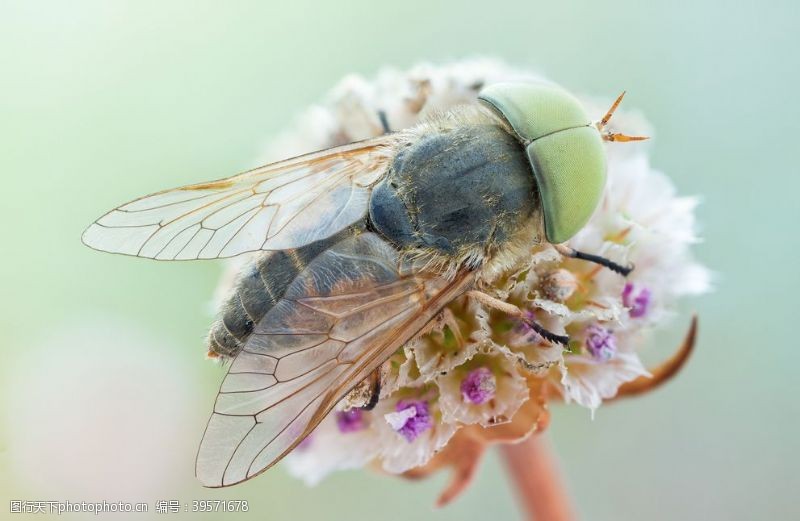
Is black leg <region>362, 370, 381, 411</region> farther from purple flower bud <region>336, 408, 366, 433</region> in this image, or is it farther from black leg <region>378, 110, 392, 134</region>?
black leg <region>378, 110, 392, 134</region>

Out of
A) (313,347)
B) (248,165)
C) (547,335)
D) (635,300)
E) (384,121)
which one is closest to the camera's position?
(313,347)

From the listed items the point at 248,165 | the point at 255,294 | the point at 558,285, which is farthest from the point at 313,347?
the point at 248,165

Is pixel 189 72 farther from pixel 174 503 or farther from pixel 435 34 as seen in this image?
pixel 174 503

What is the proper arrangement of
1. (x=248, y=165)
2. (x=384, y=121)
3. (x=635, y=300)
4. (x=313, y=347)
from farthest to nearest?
(x=248, y=165), (x=384, y=121), (x=635, y=300), (x=313, y=347)

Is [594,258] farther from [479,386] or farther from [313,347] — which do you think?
[313,347]

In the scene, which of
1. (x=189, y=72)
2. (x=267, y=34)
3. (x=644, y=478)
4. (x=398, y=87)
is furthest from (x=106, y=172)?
(x=644, y=478)

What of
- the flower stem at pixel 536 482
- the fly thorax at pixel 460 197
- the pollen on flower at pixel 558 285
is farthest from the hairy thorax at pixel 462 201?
the flower stem at pixel 536 482

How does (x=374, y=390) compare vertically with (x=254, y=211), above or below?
below

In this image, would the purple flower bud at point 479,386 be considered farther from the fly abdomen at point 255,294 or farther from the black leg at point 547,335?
the fly abdomen at point 255,294
